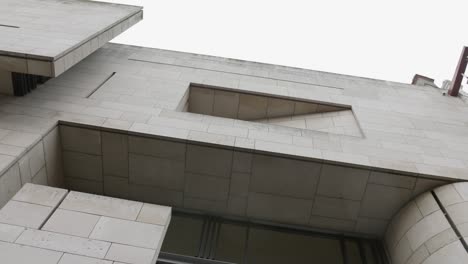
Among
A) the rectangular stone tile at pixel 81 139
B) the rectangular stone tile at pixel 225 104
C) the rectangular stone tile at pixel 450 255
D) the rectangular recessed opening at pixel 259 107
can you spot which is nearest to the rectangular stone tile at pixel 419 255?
the rectangular stone tile at pixel 450 255

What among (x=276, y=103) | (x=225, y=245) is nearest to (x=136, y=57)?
(x=276, y=103)

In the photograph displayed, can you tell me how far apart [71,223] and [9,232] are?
0.69 metres

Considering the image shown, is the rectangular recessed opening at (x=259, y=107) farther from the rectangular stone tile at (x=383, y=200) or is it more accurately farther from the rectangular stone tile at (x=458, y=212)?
the rectangular stone tile at (x=458, y=212)

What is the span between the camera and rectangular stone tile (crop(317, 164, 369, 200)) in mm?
7352

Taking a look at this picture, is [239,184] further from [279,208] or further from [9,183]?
[9,183]

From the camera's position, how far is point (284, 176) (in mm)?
7492

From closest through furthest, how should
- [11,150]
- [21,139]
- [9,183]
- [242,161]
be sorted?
[9,183], [11,150], [21,139], [242,161]

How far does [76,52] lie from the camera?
815 centimetres

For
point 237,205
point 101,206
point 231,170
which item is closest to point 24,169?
point 101,206

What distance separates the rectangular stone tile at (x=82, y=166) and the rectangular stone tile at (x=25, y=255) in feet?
11.7

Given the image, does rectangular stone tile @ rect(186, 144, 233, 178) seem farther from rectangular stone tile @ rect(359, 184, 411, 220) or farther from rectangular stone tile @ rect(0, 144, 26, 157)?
rectangular stone tile @ rect(0, 144, 26, 157)

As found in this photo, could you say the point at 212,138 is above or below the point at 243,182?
above

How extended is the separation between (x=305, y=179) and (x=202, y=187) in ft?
6.93

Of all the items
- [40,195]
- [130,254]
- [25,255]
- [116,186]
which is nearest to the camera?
[25,255]
